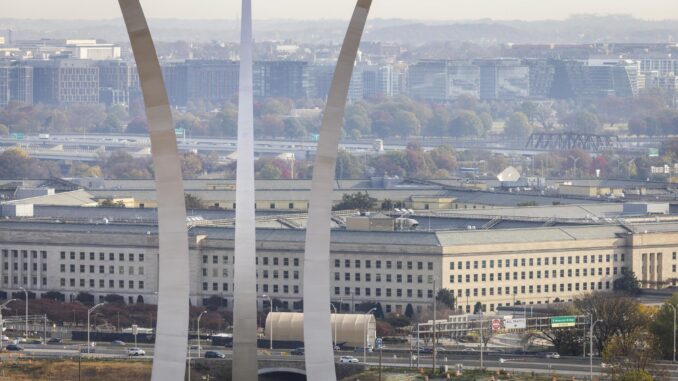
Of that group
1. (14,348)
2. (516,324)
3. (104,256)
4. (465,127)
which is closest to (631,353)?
(516,324)

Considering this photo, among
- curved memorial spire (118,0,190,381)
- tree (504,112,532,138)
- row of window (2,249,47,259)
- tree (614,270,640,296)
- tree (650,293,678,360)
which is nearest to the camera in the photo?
curved memorial spire (118,0,190,381)

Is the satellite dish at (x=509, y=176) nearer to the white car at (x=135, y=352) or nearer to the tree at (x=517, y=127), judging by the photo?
the tree at (x=517, y=127)

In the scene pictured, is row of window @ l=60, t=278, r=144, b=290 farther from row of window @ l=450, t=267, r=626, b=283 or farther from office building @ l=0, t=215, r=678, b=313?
row of window @ l=450, t=267, r=626, b=283

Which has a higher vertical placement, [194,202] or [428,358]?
[194,202]

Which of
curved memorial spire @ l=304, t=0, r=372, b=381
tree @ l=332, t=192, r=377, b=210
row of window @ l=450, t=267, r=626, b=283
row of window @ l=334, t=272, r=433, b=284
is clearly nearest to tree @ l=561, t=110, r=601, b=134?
→ tree @ l=332, t=192, r=377, b=210

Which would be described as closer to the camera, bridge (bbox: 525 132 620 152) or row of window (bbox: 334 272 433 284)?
row of window (bbox: 334 272 433 284)

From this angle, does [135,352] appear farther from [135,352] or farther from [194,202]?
[194,202]

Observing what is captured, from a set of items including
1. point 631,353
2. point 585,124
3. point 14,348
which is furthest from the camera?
point 585,124
